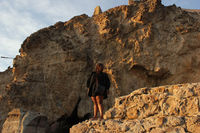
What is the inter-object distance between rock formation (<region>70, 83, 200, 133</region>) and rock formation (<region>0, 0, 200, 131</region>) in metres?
3.94

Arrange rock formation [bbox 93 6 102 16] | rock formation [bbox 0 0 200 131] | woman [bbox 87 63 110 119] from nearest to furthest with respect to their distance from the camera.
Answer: woman [bbox 87 63 110 119]
rock formation [bbox 0 0 200 131]
rock formation [bbox 93 6 102 16]

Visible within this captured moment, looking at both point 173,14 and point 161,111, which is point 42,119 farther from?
point 173,14

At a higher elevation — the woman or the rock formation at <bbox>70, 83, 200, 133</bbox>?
the woman

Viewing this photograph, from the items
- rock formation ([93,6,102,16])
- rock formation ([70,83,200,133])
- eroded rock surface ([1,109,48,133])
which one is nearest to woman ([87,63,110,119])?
rock formation ([70,83,200,133])

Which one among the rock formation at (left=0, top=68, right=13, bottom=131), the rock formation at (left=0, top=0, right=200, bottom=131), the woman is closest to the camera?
the woman

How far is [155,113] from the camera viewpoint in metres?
4.05

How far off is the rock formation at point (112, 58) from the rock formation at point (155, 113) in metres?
3.94

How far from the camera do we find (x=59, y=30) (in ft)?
31.6

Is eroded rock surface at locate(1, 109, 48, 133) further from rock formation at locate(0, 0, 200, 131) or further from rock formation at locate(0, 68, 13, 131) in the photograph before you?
rock formation at locate(0, 68, 13, 131)

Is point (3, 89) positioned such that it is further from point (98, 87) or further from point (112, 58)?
point (98, 87)

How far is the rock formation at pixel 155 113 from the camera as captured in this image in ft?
11.7

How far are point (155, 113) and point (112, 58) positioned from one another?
4.94m

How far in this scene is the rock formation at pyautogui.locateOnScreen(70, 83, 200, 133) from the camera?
11.7ft

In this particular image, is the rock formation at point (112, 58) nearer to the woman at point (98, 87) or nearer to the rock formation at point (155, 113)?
the woman at point (98, 87)
